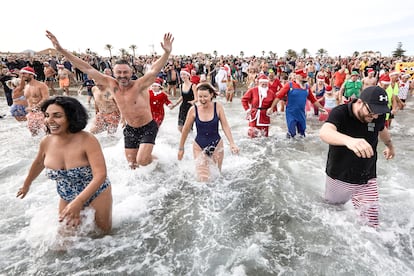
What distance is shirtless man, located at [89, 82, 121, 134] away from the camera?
6.59m

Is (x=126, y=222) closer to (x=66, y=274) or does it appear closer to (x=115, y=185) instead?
(x=66, y=274)

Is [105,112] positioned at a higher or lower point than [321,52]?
lower

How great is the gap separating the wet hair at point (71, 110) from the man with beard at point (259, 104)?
4439 millimetres

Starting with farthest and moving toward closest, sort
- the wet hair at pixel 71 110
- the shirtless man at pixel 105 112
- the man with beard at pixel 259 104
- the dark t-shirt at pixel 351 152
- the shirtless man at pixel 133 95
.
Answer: the shirtless man at pixel 105 112, the man with beard at pixel 259 104, the shirtless man at pixel 133 95, the dark t-shirt at pixel 351 152, the wet hair at pixel 71 110

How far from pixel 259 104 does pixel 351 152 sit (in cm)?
366

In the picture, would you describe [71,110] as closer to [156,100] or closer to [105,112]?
[156,100]

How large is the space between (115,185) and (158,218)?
4.19 ft

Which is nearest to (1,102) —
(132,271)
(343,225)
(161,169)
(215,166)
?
(161,169)

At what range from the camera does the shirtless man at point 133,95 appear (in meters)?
4.10

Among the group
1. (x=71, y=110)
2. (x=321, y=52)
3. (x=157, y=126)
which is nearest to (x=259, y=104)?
(x=157, y=126)

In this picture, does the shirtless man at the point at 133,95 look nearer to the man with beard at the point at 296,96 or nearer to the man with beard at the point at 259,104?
the man with beard at the point at 259,104

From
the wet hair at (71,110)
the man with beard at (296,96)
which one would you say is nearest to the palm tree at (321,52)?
the man with beard at (296,96)

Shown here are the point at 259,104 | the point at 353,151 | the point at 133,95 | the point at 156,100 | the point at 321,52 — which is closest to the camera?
the point at 353,151

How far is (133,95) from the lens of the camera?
4312 mm
